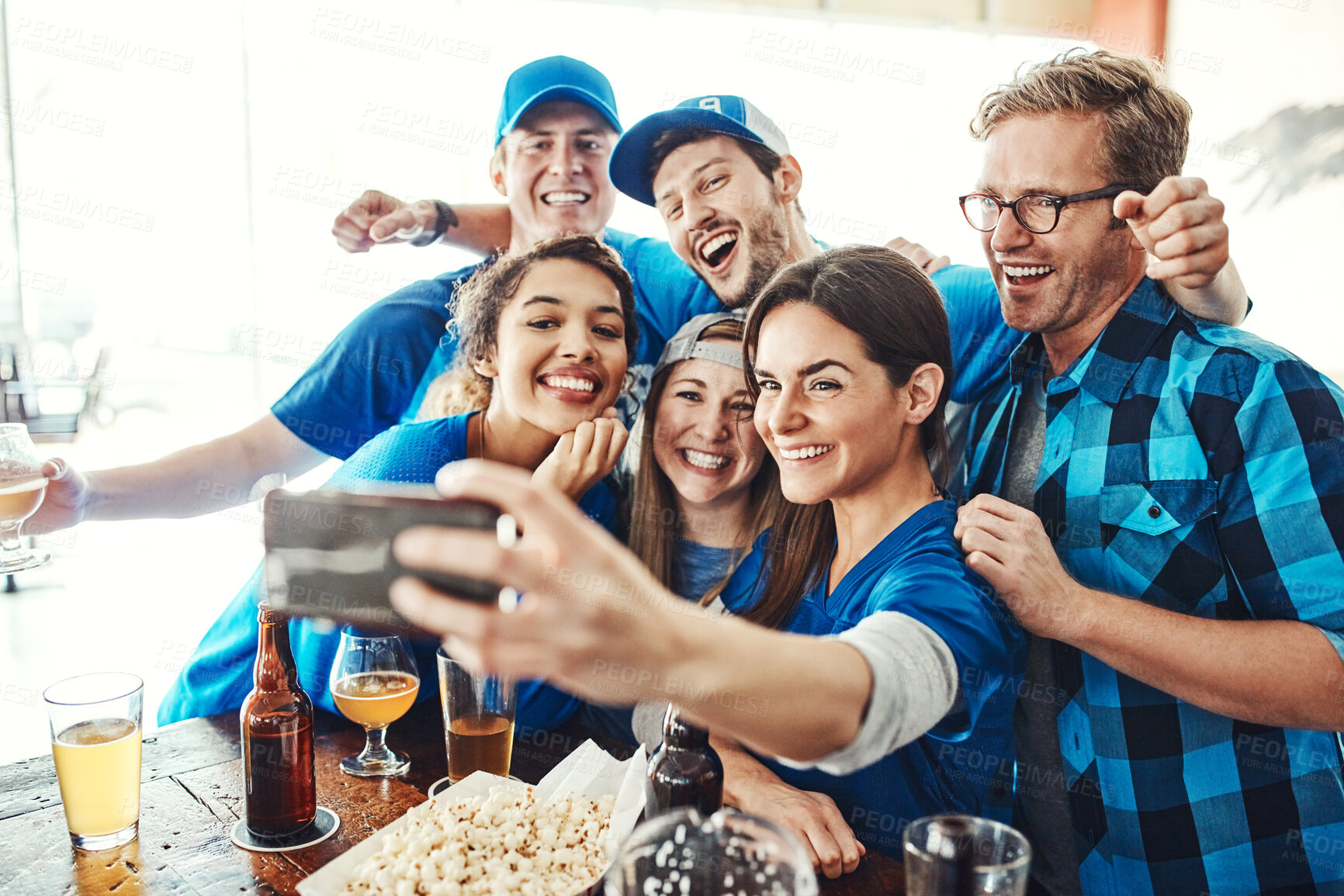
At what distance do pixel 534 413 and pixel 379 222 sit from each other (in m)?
0.71

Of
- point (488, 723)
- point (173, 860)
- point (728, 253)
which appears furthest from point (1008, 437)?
point (173, 860)

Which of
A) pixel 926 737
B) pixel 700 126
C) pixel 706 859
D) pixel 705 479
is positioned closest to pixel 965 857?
pixel 706 859

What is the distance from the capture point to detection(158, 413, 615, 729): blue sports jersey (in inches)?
68.7

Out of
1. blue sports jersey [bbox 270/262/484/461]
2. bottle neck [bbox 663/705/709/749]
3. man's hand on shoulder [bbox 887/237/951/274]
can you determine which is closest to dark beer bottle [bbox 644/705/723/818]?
bottle neck [bbox 663/705/709/749]

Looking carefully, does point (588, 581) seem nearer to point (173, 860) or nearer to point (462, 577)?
point (462, 577)

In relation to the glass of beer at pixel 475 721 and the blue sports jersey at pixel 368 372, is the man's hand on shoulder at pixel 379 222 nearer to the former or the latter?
the blue sports jersey at pixel 368 372

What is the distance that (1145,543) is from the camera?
1.44 meters

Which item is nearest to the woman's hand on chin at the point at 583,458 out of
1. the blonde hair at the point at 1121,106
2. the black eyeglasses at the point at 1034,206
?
the black eyeglasses at the point at 1034,206

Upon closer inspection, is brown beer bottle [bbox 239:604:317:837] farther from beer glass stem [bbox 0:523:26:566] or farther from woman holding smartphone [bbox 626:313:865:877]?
woman holding smartphone [bbox 626:313:865:877]

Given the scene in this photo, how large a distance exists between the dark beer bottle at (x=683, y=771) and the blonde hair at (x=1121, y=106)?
3.80 feet

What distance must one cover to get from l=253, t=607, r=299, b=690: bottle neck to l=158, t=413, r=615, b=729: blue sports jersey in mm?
534

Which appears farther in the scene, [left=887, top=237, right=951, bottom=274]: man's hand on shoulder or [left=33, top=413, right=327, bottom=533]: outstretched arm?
[left=33, top=413, right=327, bottom=533]: outstretched arm

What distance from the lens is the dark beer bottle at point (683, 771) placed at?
42.9 inches

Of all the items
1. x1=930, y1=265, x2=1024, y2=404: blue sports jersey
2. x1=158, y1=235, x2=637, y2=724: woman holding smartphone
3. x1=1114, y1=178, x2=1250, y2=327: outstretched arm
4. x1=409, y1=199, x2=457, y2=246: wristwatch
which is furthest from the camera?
x1=409, y1=199, x2=457, y2=246: wristwatch
